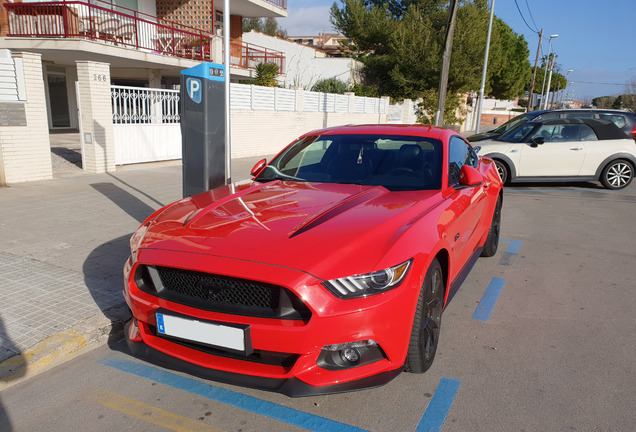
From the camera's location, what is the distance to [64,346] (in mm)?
3416

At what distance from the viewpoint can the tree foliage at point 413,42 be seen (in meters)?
31.4

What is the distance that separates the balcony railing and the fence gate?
14.3ft

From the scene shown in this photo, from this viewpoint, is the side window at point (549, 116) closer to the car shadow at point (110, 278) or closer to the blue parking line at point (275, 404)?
the car shadow at point (110, 278)

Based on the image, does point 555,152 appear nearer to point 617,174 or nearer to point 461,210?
point 617,174

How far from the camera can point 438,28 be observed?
1296 inches

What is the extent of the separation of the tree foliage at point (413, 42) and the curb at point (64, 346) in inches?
1174

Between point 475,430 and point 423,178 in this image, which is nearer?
point 475,430

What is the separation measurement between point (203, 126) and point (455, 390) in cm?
373

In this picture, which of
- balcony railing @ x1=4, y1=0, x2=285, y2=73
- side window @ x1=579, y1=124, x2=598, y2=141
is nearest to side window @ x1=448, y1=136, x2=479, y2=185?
side window @ x1=579, y1=124, x2=598, y2=141

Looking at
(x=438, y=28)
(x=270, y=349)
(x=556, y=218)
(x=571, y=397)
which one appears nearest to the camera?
(x=270, y=349)

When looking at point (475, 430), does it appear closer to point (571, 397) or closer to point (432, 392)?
point (432, 392)

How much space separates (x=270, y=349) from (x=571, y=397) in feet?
6.22

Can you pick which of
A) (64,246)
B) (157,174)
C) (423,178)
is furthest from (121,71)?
(423,178)

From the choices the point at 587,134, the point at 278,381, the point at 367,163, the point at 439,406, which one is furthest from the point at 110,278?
the point at 587,134
